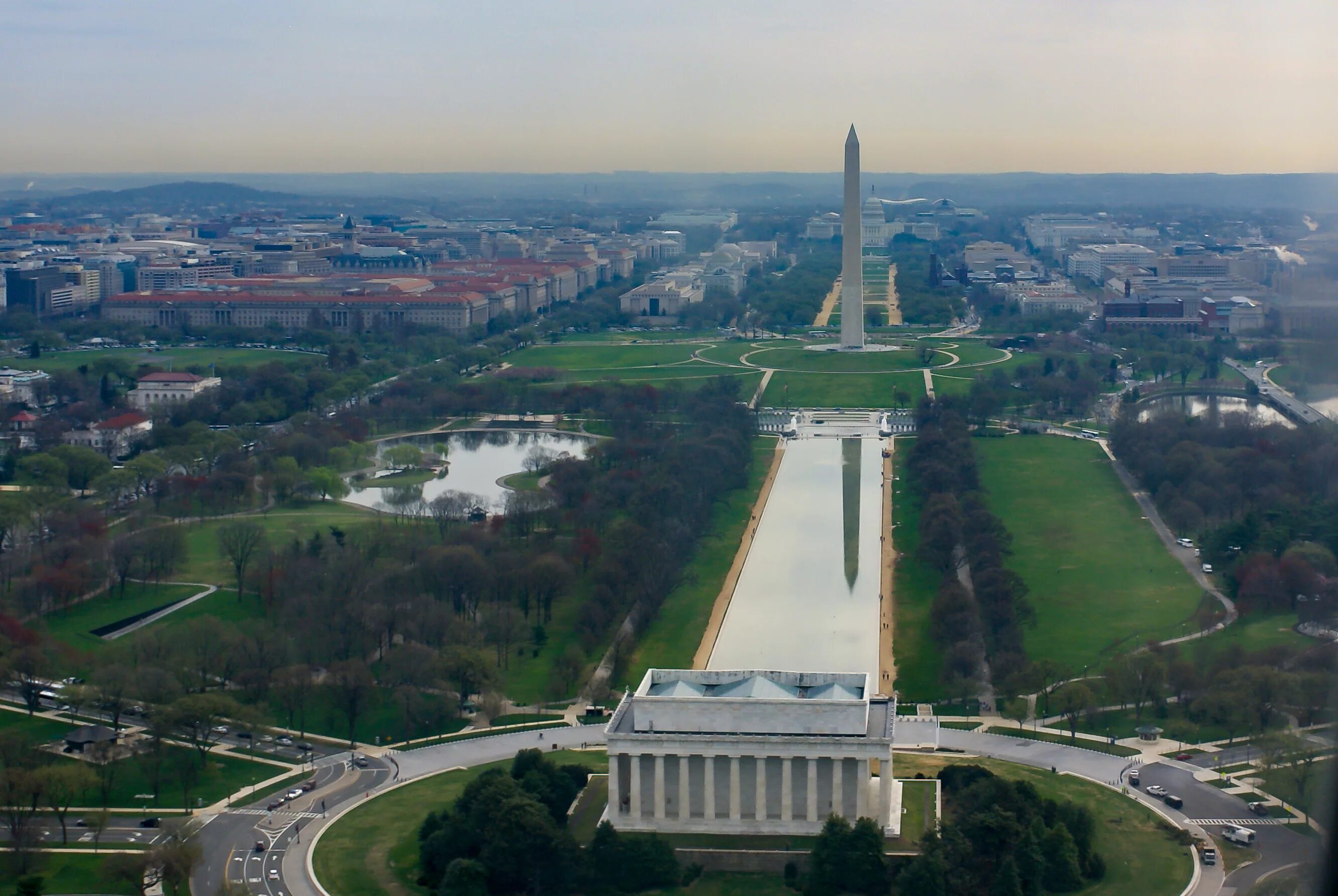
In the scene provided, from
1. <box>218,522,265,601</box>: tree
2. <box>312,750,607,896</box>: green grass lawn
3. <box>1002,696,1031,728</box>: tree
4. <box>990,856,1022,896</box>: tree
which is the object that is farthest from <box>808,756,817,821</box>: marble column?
<box>218,522,265,601</box>: tree

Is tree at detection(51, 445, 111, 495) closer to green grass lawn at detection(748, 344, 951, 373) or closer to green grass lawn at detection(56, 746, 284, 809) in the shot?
green grass lawn at detection(56, 746, 284, 809)

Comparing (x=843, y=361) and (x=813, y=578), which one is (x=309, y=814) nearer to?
(x=813, y=578)

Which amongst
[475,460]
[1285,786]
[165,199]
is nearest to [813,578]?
[1285,786]

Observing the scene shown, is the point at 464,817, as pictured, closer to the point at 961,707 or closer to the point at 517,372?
the point at 961,707

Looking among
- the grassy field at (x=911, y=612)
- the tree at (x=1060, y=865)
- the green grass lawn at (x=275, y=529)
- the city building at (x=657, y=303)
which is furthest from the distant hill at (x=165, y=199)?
the tree at (x=1060, y=865)

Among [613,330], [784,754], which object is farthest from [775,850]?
[613,330]

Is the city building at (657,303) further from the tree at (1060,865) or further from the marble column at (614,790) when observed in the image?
the tree at (1060,865)
